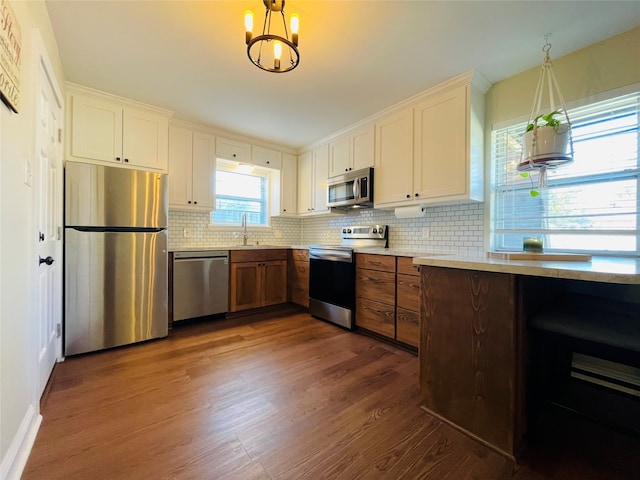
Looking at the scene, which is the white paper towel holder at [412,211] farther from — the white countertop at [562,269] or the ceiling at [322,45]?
the white countertop at [562,269]

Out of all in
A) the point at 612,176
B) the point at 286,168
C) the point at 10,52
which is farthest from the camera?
the point at 286,168

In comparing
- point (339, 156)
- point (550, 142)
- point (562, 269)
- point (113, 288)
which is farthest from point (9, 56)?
point (339, 156)

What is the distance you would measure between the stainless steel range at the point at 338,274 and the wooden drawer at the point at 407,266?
59 centimetres

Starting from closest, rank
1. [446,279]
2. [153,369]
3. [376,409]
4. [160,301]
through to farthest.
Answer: [446,279] → [376,409] → [153,369] → [160,301]

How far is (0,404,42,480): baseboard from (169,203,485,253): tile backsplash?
7.54 ft

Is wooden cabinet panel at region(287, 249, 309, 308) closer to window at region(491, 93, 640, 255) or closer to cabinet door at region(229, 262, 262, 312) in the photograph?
cabinet door at region(229, 262, 262, 312)

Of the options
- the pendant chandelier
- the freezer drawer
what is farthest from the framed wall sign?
the freezer drawer

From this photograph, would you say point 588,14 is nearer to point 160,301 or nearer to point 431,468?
point 431,468

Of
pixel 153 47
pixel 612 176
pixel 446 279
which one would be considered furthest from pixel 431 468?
pixel 153 47

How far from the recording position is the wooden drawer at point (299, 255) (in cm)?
376

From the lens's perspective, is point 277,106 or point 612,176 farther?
point 277,106

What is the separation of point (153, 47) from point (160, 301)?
2.20 meters

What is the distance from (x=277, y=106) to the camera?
2953mm

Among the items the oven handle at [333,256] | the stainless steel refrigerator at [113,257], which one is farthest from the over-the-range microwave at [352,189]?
the stainless steel refrigerator at [113,257]
